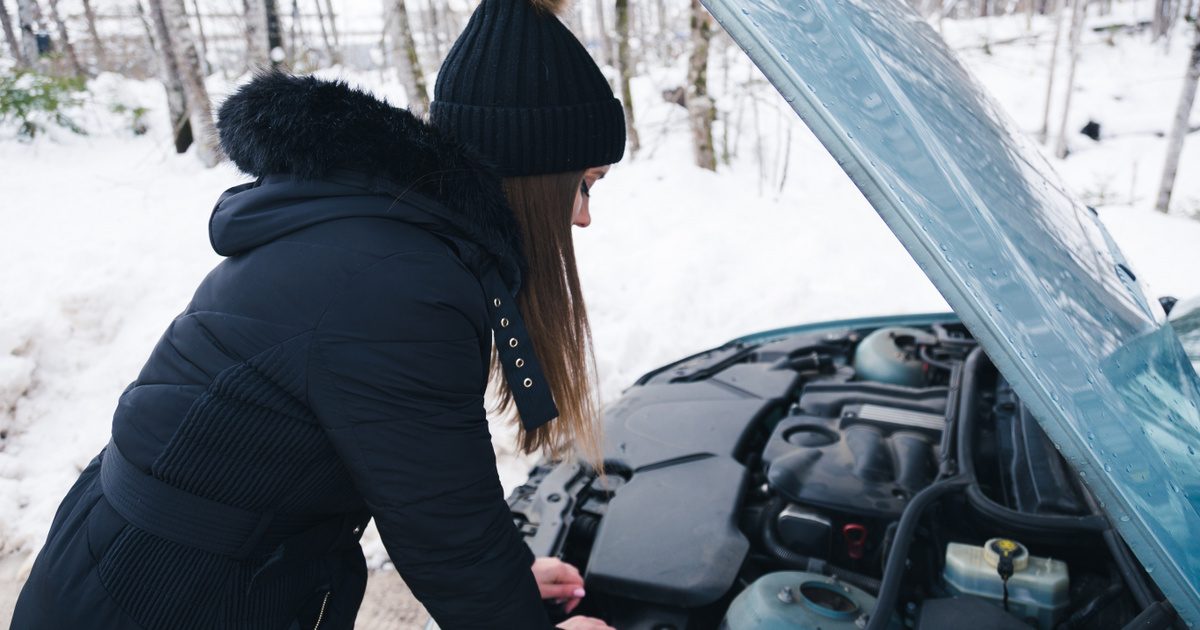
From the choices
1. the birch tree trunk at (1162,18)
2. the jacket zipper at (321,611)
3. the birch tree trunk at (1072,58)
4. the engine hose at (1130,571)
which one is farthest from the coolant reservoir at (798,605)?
the birch tree trunk at (1162,18)

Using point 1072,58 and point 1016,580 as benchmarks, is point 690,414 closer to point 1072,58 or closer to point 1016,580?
point 1016,580

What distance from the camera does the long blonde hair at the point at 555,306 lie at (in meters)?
1.39

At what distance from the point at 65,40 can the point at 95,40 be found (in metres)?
0.76

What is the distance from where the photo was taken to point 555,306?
4.93 feet

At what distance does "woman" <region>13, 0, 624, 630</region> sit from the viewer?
108 centimetres

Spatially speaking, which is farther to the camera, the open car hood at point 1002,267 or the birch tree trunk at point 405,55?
the birch tree trunk at point 405,55

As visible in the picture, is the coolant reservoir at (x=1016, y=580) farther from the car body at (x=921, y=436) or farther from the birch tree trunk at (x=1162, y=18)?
the birch tree trunk at (x=1162, y=18)

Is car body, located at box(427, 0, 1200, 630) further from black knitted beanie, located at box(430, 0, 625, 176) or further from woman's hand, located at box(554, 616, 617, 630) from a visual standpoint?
black knitted beanie, located at box(430, 0, 625, 176)

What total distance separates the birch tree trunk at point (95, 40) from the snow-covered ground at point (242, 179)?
12.5ft

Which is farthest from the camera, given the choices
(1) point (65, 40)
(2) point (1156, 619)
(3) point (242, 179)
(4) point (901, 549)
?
(1) point (65, 40)

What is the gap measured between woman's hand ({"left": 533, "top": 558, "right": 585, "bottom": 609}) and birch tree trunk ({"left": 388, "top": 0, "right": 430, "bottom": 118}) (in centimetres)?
620

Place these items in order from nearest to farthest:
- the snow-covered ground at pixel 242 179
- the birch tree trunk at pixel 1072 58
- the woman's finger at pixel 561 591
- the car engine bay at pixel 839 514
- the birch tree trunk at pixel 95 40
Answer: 1. the car engine bay at pixel 839 514
2. the woman's finger at pixel 561 591
3. the snow-covered ground at pixel 242 179
4. the birch tree trunk at pixel 1072 58
5. the birch tree trunk at pixel 95 40

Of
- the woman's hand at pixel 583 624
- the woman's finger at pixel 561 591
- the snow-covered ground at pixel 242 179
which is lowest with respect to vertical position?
the snow-covered ground at pixel 242 179

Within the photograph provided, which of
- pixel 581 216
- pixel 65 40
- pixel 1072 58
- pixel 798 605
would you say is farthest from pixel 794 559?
pixel 65 40
